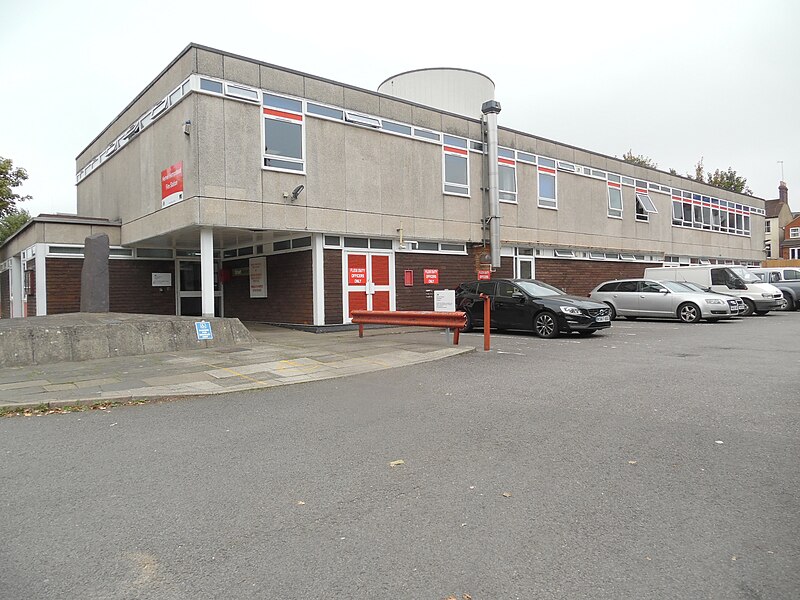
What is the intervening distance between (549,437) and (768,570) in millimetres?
2463

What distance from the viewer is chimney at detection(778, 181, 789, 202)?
64887 millimetres

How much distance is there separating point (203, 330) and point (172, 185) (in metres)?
4.75

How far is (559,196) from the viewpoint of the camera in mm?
23969

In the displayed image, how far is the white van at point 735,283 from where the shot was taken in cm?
2061

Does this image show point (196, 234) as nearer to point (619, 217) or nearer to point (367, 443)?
point (367, 443)

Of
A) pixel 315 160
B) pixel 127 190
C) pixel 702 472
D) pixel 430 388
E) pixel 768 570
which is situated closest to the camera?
pixel 768 570

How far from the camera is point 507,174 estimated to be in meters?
21.6

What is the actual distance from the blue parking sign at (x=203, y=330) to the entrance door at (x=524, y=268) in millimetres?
13088

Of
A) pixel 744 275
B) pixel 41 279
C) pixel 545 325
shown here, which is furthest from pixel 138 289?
pixel 744 275

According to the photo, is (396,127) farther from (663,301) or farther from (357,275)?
(663,301)

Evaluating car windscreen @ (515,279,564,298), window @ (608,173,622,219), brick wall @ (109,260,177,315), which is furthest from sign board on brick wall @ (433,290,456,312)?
window @ (608,173,622,219)

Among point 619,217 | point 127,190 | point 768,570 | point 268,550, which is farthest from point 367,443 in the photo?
point 619,217

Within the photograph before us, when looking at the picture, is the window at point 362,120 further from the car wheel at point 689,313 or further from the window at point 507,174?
the car wheel at point 689,313

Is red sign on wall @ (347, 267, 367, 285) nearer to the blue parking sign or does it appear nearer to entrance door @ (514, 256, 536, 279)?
the blue parking sign
